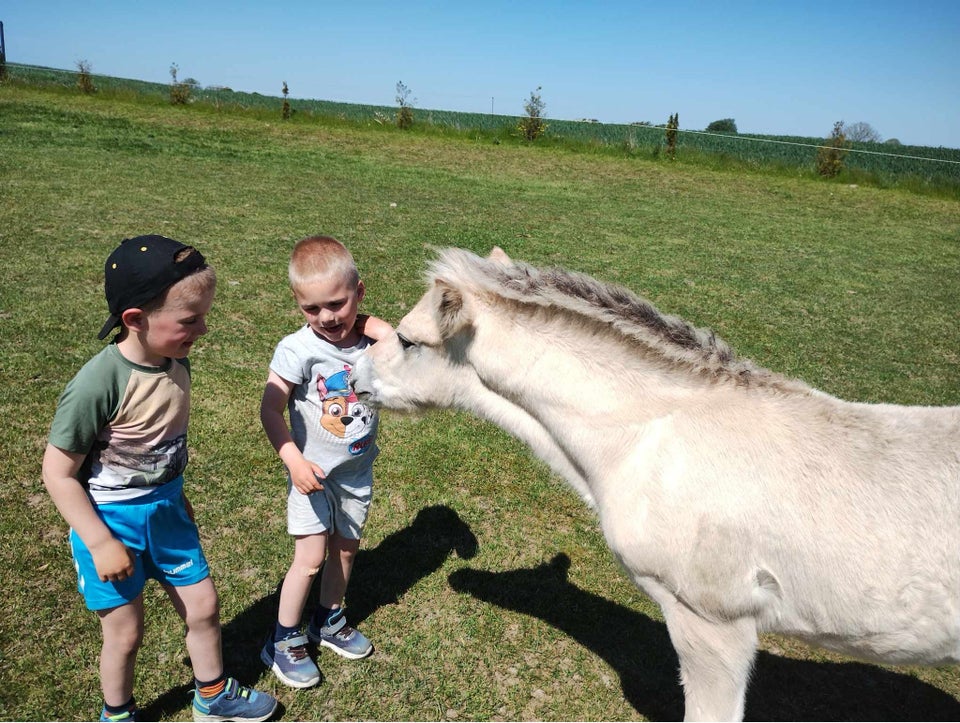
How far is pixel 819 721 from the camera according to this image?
356 centimetres

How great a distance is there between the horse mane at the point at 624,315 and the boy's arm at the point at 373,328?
1.78 feet

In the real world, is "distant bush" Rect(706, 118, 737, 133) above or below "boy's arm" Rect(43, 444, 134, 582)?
above

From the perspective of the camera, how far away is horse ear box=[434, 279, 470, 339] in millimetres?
2859

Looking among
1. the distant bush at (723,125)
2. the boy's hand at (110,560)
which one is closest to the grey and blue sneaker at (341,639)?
the boy's hand at (110,560)

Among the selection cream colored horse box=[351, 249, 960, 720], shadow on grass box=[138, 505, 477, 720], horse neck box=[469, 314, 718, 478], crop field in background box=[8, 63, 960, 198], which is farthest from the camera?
crop field in background box=[8, 63, 960, 198]

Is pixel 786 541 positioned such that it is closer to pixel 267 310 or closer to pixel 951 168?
pixel 267 310

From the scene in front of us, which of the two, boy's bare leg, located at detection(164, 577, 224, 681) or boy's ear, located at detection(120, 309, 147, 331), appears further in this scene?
boy's bare leg, located at detection(164, 577, 224, 681)

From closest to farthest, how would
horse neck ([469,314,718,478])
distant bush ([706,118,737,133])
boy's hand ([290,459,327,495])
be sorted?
horse neck ([469,314,718,478]), boy's hand ([290,459,327,495]), distant bush ([706,118,737,133])

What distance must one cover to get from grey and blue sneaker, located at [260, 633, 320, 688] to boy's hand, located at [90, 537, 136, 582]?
1.12 m

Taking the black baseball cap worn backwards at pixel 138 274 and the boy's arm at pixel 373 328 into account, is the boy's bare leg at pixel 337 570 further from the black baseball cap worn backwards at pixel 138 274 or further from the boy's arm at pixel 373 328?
the black baseball cap worn backwards at pixel 138 274

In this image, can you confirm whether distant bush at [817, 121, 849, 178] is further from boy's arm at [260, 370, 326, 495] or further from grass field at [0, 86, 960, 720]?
boy's arm at [260, 370, 326, 495]

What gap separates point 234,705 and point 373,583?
1.18m

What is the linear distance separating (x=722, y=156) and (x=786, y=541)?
25.2 m

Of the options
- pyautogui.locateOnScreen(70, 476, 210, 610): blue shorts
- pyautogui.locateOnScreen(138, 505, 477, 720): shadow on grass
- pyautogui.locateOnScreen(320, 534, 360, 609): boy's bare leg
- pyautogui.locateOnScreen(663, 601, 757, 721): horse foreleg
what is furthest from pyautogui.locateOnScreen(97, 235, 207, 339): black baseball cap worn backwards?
pyautogui.locateOnScreen(663, 601, 757, 721): horse foreleg
